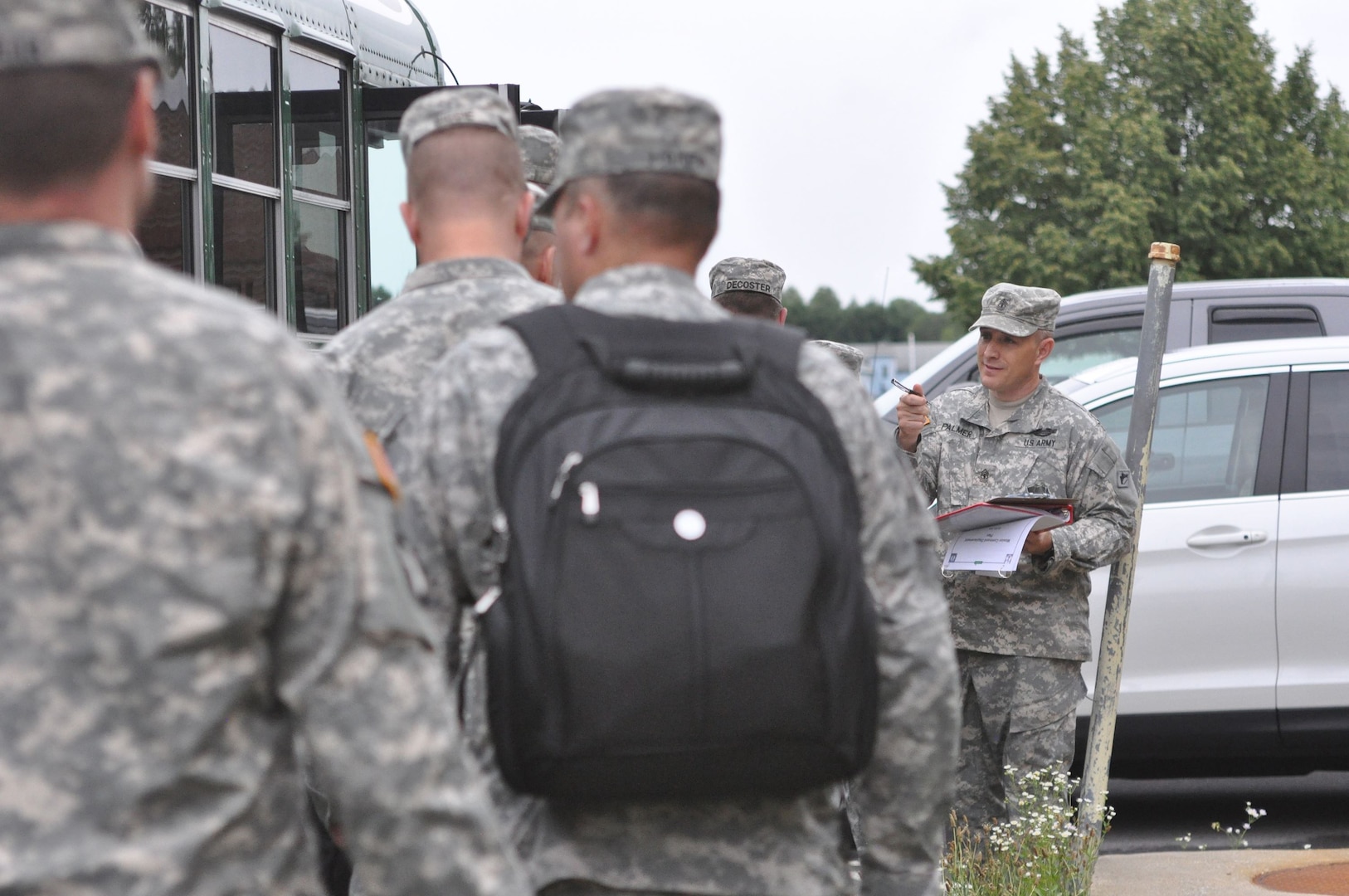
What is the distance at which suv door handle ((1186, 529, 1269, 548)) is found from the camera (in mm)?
6328

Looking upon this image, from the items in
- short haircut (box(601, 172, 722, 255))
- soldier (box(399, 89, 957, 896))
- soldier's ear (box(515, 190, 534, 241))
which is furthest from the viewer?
soldier's ear (box(515, 190, 534, 241))

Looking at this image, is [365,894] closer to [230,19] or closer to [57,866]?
[57,866]

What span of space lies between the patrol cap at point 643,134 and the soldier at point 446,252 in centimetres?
55

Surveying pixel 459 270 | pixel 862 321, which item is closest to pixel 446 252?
pixel 459 270

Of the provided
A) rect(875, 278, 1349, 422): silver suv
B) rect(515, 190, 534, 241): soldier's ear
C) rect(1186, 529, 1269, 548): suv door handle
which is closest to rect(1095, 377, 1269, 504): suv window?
rect(1186, 529, 1269, 548): suv door handle

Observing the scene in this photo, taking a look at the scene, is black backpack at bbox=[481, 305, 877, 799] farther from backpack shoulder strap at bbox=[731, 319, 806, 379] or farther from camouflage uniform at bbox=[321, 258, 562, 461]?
camouflage uniform at bbox=[321, 258, 562, 461]

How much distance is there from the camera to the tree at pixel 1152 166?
3250cm

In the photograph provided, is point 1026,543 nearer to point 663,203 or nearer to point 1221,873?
point 1221,873

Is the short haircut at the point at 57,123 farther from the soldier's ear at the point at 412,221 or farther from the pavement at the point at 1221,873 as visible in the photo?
the pavement at the point at 1221,873

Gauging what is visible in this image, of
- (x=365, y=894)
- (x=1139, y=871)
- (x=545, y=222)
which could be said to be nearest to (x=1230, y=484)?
(x=1139, y=871)

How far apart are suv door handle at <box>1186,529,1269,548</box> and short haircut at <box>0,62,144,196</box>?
17.7 ft

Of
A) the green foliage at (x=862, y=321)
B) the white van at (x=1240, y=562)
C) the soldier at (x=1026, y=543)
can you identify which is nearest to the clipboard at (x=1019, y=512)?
the soldier at (x=1026, y=543)

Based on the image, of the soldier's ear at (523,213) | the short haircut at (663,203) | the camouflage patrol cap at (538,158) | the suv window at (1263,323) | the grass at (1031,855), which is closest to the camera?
the short haircut at (663,203)

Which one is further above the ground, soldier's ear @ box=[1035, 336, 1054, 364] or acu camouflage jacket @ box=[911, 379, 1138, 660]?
soldier's ear @ box=[1035, 336, 1054, 364]
